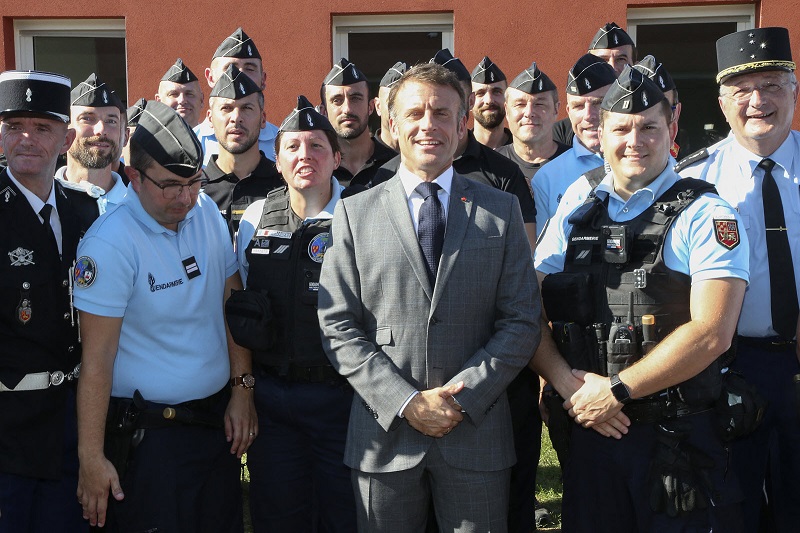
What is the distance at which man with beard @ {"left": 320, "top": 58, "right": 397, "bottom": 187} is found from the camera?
5203 millimetres

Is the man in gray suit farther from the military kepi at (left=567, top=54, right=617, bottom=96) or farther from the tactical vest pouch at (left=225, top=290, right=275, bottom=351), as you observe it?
the military kepi at (left=567, top=54, right=617, bottom=96)

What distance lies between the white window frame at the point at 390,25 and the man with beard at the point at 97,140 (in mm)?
2914

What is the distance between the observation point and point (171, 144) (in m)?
3.43

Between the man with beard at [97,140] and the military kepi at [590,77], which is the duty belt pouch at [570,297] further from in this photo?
the man with beard at [97,140]

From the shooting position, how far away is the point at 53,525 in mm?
3557

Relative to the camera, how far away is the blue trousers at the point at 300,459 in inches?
145

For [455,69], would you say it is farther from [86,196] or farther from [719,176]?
[86,196]

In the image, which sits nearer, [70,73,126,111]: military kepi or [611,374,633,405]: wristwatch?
[611,374,633,405]: wristwatch

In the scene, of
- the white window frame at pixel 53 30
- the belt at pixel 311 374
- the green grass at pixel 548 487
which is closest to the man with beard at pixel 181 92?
the white window frame at pixel 53 30

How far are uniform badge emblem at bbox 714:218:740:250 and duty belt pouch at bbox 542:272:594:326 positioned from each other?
50 cm

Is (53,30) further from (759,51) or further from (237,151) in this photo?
(759,51)

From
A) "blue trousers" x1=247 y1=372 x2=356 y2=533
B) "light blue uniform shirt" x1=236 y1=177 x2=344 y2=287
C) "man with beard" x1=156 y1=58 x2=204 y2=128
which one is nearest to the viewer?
"blue trousers" x1=247 y1=372 x2=356 y2=533

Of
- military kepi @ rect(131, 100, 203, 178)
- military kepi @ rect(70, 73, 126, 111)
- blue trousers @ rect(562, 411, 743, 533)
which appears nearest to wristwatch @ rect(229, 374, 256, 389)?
military kepi @ rect(131, 100, 203, 178)

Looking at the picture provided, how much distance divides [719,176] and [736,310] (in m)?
1.01
